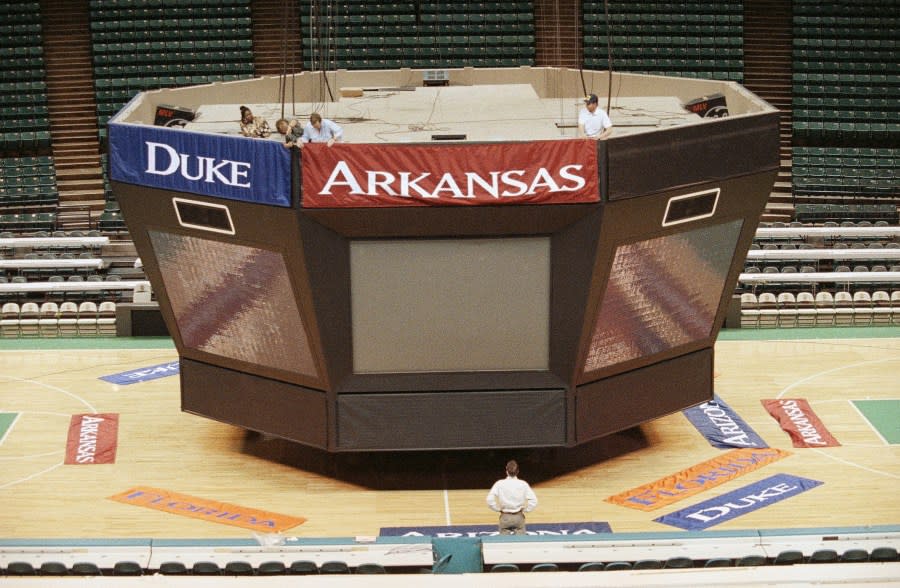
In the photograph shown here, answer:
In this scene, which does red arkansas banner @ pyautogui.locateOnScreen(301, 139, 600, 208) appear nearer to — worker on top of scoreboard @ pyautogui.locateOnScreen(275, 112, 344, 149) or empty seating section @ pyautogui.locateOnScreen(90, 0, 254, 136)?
worker on top of scoreboard @ pyautogui.locateOnScreen(275, 112, 344, 149)

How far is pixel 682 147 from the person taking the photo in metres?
15.2

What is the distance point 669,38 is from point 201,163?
64.1ft

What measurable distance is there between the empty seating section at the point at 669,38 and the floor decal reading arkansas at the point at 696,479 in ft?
53.1

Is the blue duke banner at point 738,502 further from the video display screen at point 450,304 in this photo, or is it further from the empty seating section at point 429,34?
the empty seating section at point 429,34

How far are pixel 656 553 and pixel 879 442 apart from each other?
6992 mm

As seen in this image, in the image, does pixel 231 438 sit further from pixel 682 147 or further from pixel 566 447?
pixel 682 147

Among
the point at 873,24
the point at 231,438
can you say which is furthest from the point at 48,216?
the point at 873,24

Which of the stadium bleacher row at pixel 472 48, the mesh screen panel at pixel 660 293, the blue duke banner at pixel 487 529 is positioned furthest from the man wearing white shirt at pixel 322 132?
the stadium bleacher row at pixel 472 48

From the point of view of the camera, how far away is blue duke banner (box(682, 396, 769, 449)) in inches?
706

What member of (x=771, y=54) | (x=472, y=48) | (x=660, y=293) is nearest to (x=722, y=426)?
(x=660, y=293)

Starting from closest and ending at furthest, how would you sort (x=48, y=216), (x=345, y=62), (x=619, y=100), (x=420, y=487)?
(x=420, y=487) → (x=619, y=100) → (x=48, y=216) → (x=345, y=62)

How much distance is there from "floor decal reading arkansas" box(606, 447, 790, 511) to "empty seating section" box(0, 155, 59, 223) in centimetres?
1797

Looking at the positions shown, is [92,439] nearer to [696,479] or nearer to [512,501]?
[512,501]

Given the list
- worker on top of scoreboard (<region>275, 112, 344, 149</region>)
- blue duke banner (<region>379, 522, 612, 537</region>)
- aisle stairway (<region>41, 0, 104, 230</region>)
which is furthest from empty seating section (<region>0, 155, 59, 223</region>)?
blue duke banner (<region>379, 522, 612, 537</region>)
